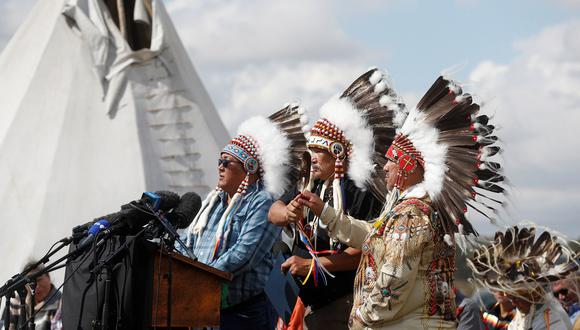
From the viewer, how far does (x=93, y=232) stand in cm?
412

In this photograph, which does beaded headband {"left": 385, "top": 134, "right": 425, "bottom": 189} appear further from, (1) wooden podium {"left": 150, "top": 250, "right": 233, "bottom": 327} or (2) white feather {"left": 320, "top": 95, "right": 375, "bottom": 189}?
(1) wooden podium {"left": 150, "top": 250, "right": 233, "bottom": 327}

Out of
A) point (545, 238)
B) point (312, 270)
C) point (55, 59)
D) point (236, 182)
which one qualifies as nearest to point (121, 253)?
point (312, 270)

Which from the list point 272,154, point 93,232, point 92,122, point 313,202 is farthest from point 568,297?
point 92,122

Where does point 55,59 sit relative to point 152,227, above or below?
above

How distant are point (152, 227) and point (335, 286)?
99 centimetres

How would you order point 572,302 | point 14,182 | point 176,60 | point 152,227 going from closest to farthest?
1. point 152,227
2. point 572,302
3. point 14,182
4. point 176,60

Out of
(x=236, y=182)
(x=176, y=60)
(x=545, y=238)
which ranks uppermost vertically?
(x=176, y=60)

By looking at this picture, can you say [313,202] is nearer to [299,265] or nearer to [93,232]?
[299,265]

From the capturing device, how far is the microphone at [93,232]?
13.5 feet

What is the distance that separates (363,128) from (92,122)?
7.41 metres

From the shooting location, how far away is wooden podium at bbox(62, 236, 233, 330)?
4.12m

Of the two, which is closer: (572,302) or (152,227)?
(152,227)

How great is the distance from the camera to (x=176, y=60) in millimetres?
12023

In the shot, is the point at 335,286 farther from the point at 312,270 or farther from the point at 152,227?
the point at 152,227
